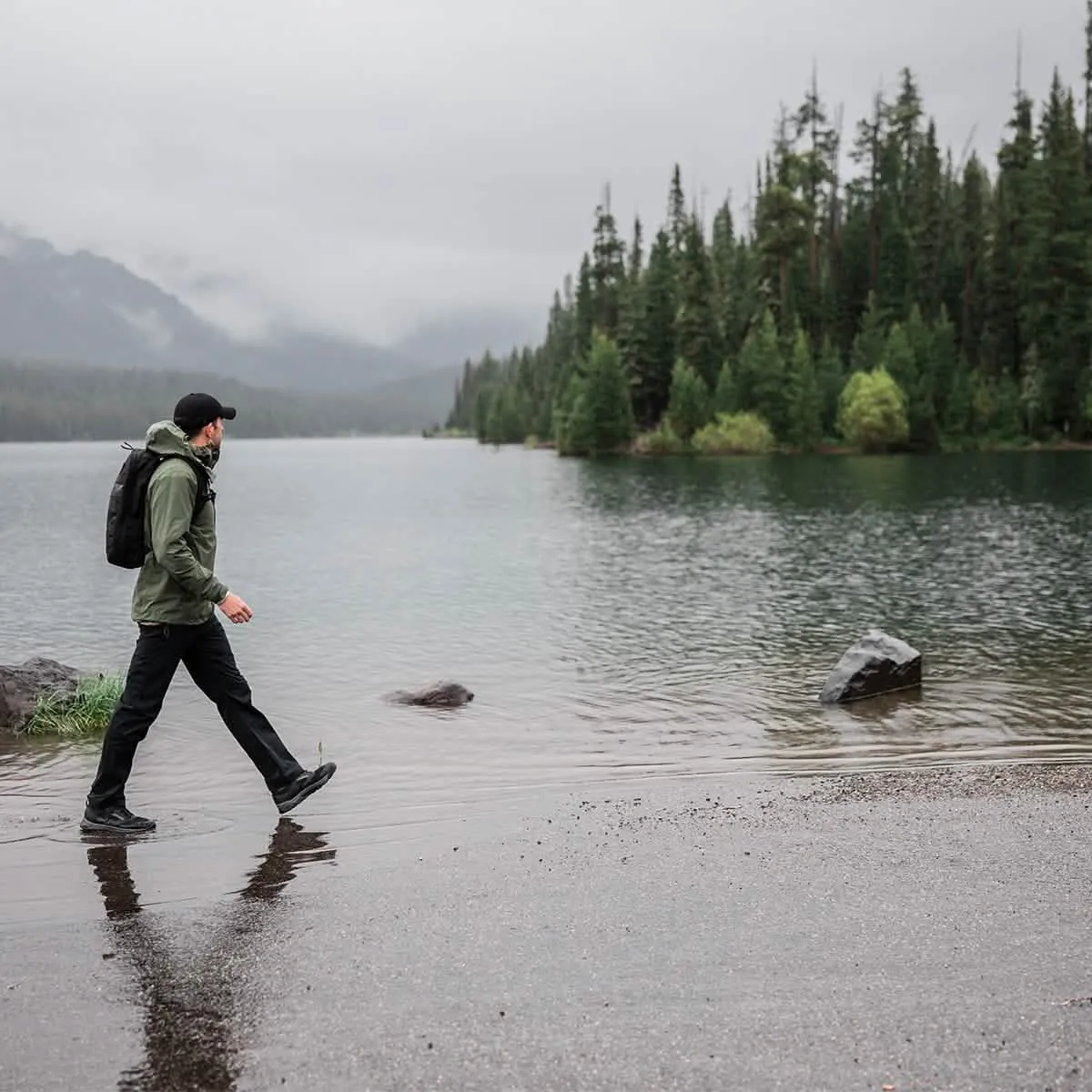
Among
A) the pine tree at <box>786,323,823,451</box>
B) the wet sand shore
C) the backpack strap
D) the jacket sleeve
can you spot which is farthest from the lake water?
the pine tree at <box>786,323,823,451</box>

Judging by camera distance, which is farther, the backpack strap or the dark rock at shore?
Result: the dark rock at shore

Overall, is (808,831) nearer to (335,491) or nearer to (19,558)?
(19,558)

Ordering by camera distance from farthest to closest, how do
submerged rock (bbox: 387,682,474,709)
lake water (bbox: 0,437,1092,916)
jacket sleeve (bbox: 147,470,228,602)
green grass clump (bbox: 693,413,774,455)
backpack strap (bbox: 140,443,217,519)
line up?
1. green grass clump (bbox: 693,413,774,455)
2. submerged rock (bbox: 387,682,474,709)
3. lake water (bbox: 0,437,1092,916)
4. backpack strap (bbox: 140,443,217,519)
5. jacket sleeve (bbox: 147,470,228,602)

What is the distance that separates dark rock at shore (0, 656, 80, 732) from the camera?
1305cm

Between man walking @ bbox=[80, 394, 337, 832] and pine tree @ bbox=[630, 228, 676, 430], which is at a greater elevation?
pine tree @ bbox=[630, 228, 676, 430]

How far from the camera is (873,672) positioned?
14656 mm

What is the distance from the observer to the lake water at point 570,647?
11047mm

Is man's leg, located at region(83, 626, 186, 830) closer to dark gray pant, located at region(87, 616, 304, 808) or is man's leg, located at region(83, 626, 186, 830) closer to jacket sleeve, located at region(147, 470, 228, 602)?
dark gray pant, located at region(87, 616, 304, 808)

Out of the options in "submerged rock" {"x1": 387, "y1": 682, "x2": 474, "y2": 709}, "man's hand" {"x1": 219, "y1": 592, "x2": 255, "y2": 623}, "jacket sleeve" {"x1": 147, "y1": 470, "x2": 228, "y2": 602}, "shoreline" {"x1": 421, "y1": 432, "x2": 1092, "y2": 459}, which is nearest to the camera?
"jacket sleeve" {"x1": 147, "y1": 470, "x2": 228, "y2": 602}

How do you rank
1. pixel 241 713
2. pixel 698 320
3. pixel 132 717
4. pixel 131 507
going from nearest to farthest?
pixel 131 507, pixel 132 717, pixel 241 713, pixel 698 320

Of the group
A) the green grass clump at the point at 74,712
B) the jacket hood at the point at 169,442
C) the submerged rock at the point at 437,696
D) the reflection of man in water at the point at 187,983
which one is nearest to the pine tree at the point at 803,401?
the submerged rock at the point at 437,696

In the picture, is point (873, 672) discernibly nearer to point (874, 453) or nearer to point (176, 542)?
point (176, 542)

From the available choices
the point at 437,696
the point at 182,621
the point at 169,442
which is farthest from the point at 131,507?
the point at 437,696

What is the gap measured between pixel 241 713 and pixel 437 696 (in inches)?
246
